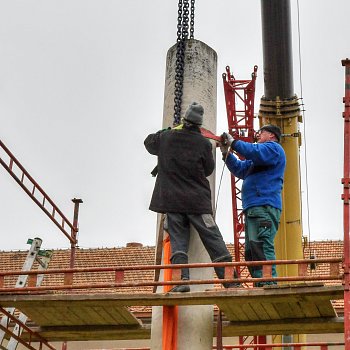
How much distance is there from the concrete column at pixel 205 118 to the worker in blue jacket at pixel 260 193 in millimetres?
560

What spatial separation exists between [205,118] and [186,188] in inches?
53.4

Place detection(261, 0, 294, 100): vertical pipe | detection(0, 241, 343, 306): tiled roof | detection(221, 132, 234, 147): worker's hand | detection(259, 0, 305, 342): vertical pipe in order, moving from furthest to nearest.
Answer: detection(0, 241, 343, 306): tiled roof
detection(261, 0, 294, 100): vertical pipe
detection(259, 0, 305, 342): vertical pipe
detection(221, 132, 234, 147): worker's hand

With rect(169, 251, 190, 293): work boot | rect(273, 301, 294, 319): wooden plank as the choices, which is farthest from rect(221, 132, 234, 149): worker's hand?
rect(273, 301, 294, 319): wooden plank

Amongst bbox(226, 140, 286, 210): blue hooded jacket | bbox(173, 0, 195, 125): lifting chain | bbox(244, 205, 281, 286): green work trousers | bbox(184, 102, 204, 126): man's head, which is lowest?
bbox(244, 205, 281, 286): green work trousers

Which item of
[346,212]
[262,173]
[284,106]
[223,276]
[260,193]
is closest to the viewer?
[346,212]

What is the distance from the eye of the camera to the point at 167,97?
12.0m

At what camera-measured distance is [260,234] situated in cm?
1087

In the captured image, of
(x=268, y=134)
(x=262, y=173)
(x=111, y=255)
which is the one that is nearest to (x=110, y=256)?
(x=111, y=255)

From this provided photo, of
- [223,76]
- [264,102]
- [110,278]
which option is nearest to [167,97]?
[264,102]

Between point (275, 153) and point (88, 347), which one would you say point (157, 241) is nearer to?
point (275, 153)

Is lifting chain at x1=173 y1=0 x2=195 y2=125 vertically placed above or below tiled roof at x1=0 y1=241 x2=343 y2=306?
below

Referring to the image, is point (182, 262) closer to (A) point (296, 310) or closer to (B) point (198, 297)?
(B) point (198, 297)

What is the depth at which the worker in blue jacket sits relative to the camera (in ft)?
35.6

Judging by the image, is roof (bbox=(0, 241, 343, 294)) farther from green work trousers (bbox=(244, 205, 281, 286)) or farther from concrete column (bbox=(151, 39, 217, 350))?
green work trousers (bbox=(244, 205, 281, 286))
